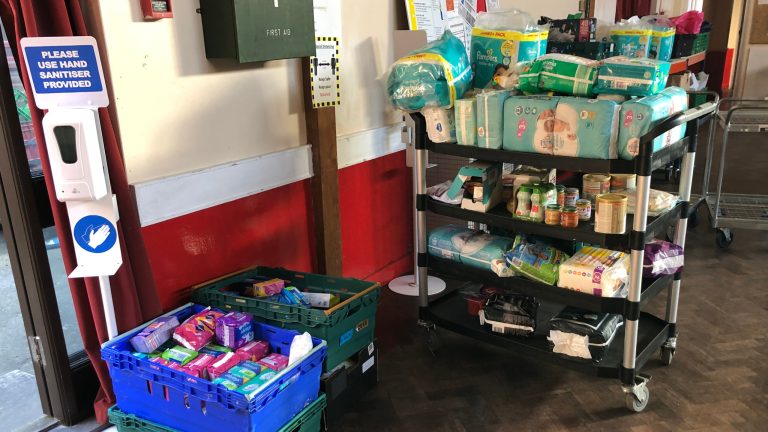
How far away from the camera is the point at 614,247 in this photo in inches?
91.4

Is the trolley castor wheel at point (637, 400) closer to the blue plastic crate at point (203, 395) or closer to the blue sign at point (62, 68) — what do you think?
the blue plastic crate at point (203, 395)

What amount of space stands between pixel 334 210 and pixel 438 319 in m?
0.82

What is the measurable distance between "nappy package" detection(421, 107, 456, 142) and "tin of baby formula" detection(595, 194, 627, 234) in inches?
28.2

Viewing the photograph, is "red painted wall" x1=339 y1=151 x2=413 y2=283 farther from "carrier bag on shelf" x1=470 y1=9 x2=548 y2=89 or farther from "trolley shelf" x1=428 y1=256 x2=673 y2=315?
"carrier bag on shelf" x1=470 y1=9 x2=548 y2=89

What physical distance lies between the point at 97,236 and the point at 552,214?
1.69 meters

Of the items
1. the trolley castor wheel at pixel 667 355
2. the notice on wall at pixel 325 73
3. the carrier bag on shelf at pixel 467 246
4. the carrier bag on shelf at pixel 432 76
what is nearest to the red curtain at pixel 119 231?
the notice on wall at pixel 325 73

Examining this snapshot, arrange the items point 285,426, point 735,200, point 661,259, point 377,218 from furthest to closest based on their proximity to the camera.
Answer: point 735,200 < point 377,218 < point 661,259 < point 285,426

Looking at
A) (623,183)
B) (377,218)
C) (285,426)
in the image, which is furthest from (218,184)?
(623,183)

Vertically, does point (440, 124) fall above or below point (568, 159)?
above

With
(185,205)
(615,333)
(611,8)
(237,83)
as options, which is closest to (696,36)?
(611,8)

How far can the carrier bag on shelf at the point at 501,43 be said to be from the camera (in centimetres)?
262

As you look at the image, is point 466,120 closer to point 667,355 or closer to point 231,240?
point 231,240

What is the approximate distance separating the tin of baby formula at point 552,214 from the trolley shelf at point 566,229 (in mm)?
22

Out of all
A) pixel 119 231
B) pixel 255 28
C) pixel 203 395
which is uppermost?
pixel 255 28
